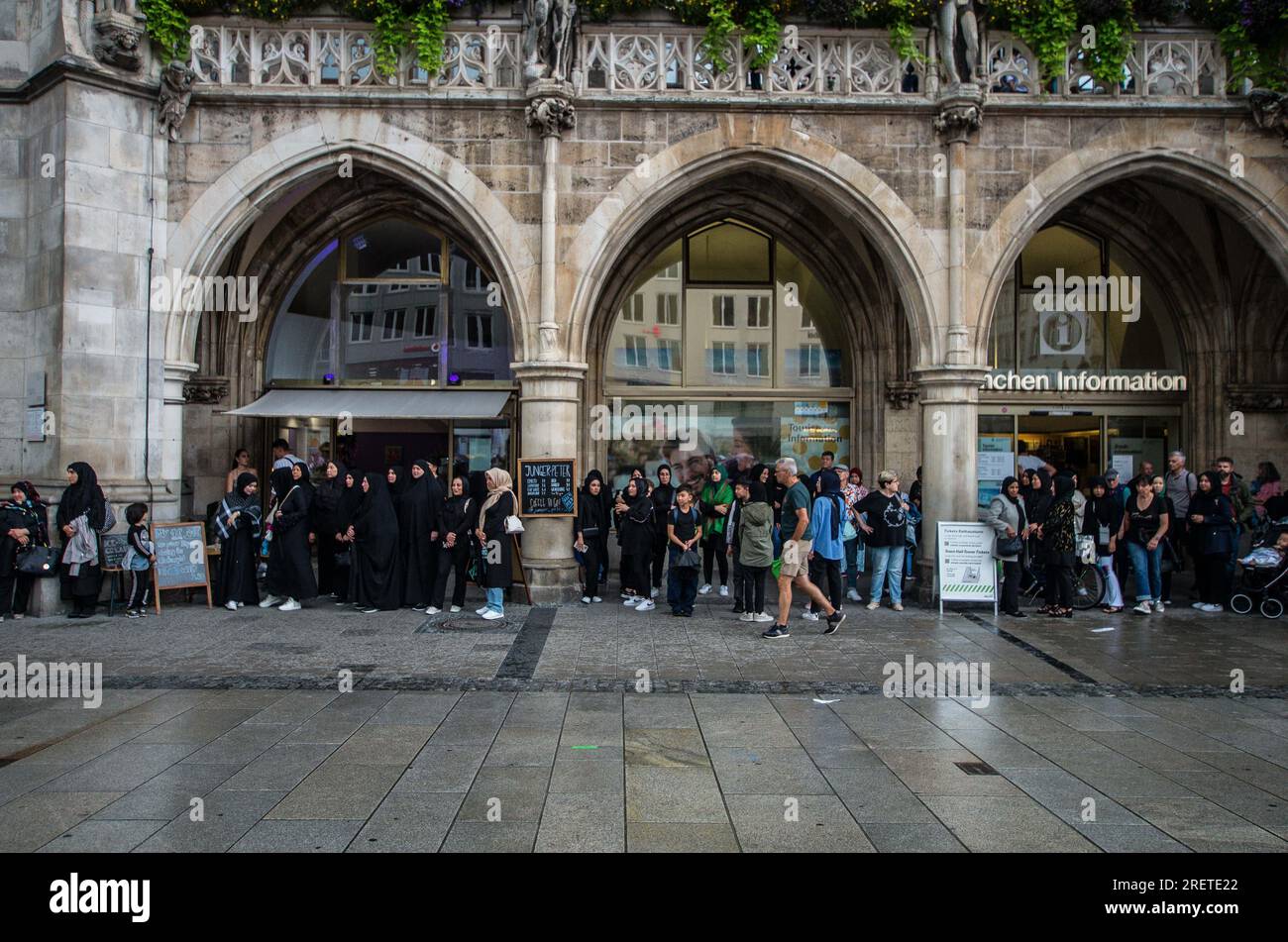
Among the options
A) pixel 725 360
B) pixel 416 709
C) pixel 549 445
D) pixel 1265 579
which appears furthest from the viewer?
pixel 725 360

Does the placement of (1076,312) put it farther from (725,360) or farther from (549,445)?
(549,445)

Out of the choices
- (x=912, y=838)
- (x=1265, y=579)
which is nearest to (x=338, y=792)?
(x=912, y=838)

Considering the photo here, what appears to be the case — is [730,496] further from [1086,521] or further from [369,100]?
[369,100]

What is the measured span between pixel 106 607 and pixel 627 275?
861 centimetres

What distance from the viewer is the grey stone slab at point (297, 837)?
426 centimetres

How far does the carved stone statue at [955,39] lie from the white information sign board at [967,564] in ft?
17.9

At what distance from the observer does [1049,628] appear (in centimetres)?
1033

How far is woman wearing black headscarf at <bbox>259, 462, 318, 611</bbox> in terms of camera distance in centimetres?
1121

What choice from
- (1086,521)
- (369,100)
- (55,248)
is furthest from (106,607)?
(1086,521)
